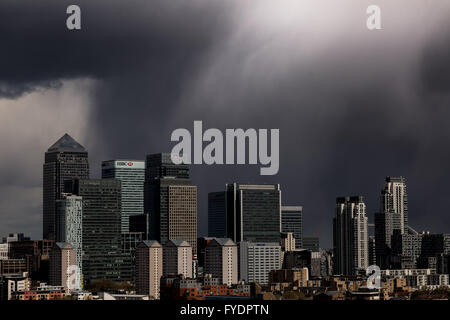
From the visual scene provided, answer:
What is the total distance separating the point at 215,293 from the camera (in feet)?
552
